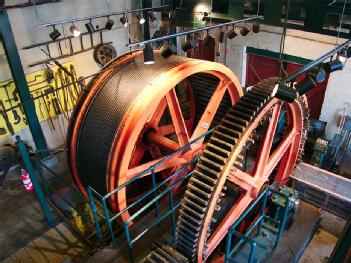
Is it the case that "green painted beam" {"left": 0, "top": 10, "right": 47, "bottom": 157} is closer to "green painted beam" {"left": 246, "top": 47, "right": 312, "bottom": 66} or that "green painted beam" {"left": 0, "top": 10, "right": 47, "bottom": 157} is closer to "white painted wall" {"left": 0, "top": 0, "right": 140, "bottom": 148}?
"white painted wall" {"left": 0, "top": 0, "right": 140, "bottom": 148}

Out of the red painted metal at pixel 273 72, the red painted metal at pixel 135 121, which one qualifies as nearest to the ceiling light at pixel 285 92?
the red painted metal at pixel 135 121

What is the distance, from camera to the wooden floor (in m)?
6.05

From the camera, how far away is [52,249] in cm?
622

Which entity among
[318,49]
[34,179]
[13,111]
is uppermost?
[318,49]

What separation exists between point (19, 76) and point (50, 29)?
1.61m

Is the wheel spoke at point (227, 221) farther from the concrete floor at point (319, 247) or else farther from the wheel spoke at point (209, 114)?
the wheel spoke at point (209, 114)

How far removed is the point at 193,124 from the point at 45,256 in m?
4.32

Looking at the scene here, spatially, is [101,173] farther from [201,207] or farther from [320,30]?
[320,30]

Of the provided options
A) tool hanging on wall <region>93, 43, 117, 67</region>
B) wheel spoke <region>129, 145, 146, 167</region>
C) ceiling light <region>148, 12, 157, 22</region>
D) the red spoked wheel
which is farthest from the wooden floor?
ceiling light <region>148, 12, 157, 22</region>

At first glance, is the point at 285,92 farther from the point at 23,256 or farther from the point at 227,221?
the point at 23,256

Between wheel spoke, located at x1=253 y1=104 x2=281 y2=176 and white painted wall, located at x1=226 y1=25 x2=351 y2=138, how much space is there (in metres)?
4.00

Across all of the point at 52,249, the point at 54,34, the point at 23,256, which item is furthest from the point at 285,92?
the point at 54,34

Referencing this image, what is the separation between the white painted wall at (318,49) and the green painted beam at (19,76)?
610 centimetres

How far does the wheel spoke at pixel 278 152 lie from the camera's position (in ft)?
17.0
